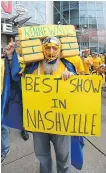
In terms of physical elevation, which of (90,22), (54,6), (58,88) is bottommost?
(58,88)

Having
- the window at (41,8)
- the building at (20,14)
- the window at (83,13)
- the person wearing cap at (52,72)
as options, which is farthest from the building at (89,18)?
the person wearing cap at (52,72)

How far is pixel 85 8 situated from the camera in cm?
3059

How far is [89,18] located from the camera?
3083cm

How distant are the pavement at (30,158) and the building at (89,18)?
82.3 ft

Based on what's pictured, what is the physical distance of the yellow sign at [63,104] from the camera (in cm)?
246

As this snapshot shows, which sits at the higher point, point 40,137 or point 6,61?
point 6,61

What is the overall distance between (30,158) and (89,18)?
94.0 feet

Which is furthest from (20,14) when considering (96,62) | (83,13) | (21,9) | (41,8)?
(96,62)

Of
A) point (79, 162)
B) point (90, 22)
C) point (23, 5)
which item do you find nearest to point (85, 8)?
point (90, 22)

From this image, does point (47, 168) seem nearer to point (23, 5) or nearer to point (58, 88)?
point (58, 88)

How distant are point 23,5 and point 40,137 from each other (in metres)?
21.1

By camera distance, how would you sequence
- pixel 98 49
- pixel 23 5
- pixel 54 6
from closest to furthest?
1. pixel 23 5
2. pixel 98 49
3. pixel 54 6

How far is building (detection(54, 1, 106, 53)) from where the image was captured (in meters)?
29.0

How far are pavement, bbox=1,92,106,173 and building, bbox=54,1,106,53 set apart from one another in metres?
25.1
